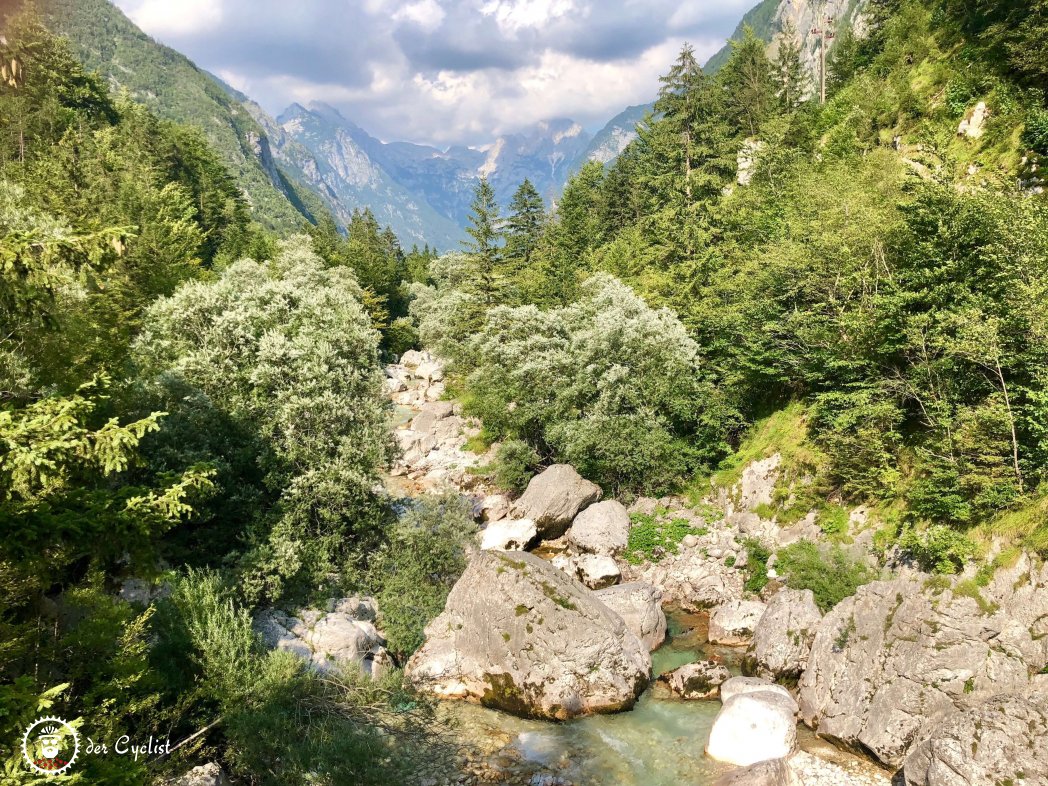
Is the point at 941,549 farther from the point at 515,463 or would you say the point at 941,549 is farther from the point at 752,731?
the point at 515,463

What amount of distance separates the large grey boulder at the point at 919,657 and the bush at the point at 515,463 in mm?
18378

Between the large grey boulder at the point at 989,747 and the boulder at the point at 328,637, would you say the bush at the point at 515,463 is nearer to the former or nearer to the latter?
the boulder at the point at 328,637

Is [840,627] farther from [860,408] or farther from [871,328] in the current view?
[871,328]

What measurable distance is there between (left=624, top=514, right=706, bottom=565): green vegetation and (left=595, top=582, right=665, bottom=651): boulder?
4425 mm

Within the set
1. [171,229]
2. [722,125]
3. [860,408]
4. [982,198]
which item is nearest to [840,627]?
[860,408]

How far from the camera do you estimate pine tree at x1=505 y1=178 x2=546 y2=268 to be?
63.5 meters

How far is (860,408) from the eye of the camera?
2000 cm

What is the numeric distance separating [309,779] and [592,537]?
17.3 metres

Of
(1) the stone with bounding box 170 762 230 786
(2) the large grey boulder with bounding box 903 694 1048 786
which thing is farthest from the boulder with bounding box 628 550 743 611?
(1) the stone with bounding box 170 762 230 786

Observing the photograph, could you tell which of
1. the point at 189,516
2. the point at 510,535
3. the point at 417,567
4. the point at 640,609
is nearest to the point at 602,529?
the point at 510,535

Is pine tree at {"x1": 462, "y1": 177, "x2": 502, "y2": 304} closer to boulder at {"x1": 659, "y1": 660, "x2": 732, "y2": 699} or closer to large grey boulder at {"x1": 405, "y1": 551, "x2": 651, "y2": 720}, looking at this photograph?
large grey boulder at {"x1": 405, "y1": 551, "x2": 651, "y2": 720}

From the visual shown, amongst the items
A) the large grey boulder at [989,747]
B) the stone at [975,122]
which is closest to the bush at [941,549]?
the large grey boulder at [989,747]

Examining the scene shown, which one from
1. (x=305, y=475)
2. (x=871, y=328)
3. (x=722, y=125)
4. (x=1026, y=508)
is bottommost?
(x=1026, y=508)

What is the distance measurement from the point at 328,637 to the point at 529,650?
20.5 feet
